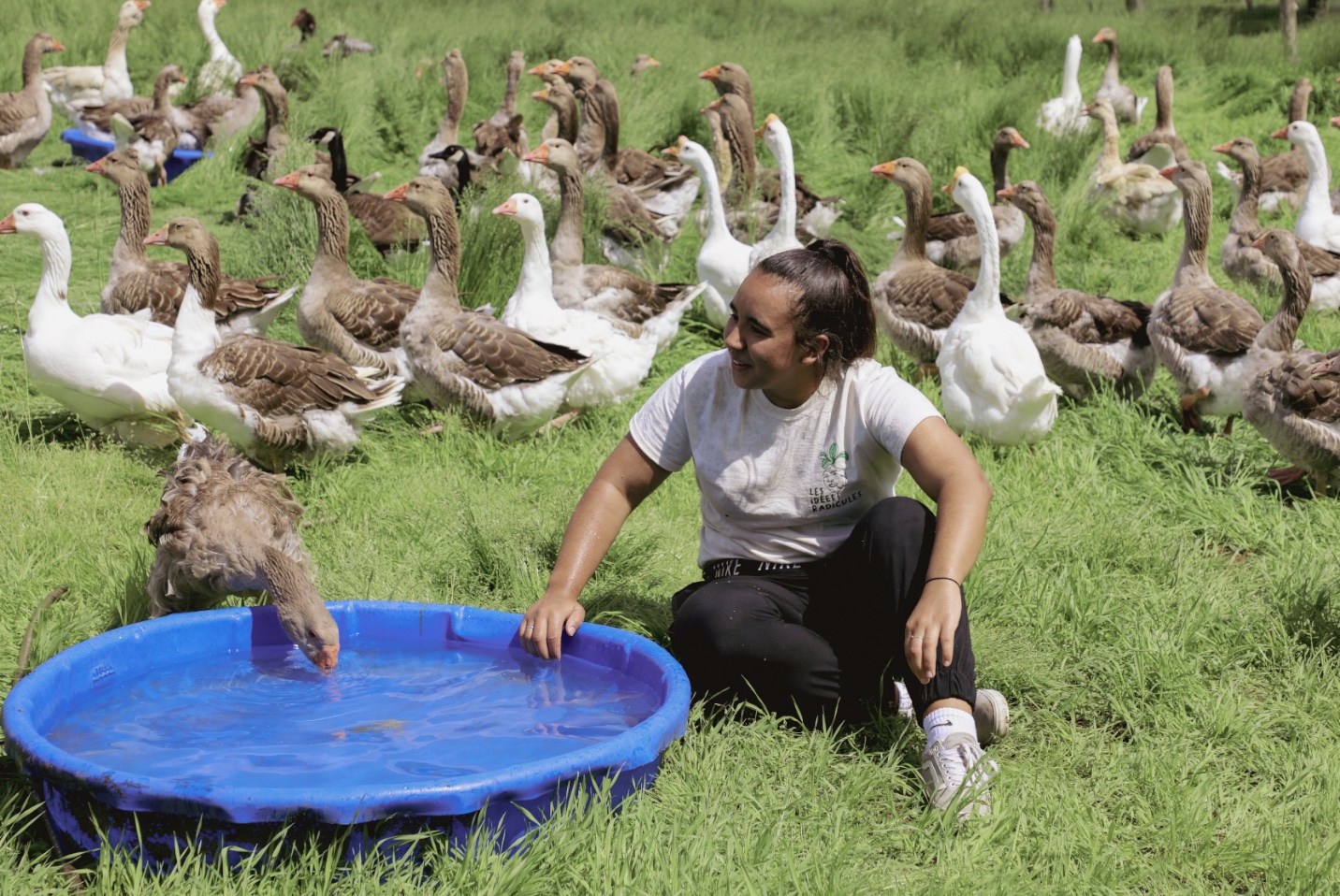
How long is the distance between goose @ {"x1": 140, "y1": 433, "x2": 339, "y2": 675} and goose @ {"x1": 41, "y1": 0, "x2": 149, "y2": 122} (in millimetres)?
11281

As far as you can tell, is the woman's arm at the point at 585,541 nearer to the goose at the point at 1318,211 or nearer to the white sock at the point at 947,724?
the white sock at the point at 947,724

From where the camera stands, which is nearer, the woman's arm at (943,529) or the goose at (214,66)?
the woman's arm at (943,529)

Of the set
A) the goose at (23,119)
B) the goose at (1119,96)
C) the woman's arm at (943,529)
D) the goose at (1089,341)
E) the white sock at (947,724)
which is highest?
the goose at (23,119)

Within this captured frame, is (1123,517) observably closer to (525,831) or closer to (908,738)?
(908,738)

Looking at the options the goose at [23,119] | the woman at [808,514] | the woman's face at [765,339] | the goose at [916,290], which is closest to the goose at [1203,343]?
the goose at [916,290]

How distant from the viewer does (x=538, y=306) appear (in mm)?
7004

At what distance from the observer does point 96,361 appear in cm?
573

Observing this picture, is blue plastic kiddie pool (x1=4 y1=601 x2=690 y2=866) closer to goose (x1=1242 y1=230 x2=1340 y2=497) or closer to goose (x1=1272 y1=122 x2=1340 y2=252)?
goose (x1=1242 y1=230 x2=1340 y2=497)

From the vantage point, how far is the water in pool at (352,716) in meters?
2.92

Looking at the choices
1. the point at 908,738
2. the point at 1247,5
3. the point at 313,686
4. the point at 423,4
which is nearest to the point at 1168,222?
the point at 908,738

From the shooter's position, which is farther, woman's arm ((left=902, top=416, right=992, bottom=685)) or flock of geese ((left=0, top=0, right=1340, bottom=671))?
flock of geese ((left=0, top=0, right=1340, bottom=671))

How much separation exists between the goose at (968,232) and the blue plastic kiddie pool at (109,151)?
7.32 metres

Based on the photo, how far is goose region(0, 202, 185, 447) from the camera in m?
5.71

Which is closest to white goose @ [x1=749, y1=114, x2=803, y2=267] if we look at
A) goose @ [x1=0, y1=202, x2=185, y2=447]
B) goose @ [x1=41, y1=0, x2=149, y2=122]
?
goose @ [x1=0, y1=202, x2=185, y2=447]
